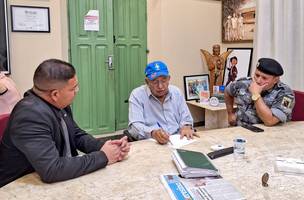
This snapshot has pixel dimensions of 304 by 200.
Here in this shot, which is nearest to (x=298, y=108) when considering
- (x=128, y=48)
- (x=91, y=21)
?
(x=128, y=48)

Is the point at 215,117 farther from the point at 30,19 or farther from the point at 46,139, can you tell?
the point at 46,139

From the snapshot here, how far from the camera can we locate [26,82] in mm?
3264

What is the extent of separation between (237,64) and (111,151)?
305 centimetres

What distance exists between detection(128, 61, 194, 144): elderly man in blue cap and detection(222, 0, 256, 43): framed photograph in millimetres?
2066

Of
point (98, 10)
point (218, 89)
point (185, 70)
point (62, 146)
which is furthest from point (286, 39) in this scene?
point (62, 146)

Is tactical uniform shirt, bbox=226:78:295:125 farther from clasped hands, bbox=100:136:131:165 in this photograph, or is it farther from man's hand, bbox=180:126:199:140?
clasped hands, bbox=100:136:131:165

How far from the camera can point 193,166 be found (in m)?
1.33

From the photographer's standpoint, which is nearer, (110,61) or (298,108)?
(298,108)

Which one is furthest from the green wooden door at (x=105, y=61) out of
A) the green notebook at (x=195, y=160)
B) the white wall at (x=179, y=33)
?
the green notebook at (x=195, y=160)

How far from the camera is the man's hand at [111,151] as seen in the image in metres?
1.45

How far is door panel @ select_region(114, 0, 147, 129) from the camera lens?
13.2 feet

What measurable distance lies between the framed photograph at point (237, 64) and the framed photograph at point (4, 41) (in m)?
2.73

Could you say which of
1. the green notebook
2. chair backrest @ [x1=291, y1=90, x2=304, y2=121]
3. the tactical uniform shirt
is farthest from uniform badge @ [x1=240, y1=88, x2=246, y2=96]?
the green notebook

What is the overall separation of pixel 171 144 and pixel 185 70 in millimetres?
2715
